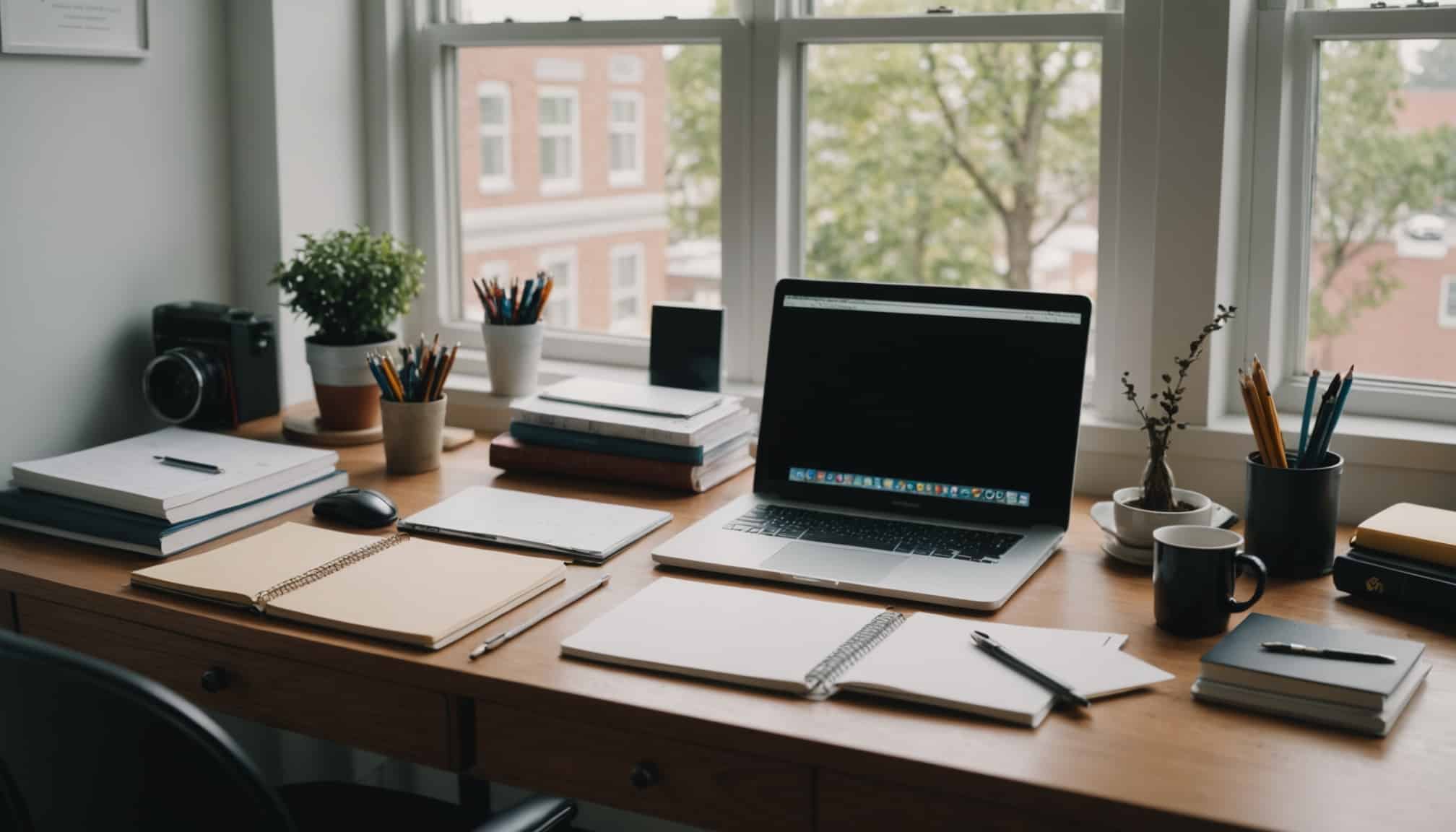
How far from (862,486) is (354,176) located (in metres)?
1.19

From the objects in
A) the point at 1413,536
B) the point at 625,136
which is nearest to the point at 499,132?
the point at 625,136

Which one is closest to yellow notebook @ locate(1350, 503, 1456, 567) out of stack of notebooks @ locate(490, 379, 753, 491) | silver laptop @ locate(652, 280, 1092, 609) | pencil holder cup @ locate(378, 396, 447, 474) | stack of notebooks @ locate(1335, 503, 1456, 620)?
stack of notebooks @ locate(1335, 503, 1456, 620)

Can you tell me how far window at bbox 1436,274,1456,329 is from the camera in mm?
1803

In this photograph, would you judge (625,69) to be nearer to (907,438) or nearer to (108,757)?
(907,438)

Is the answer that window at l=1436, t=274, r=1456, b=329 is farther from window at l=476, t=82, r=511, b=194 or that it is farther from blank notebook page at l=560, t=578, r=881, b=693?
window at l=476, t=82, r=511, b=194

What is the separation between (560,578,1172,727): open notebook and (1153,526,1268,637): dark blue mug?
0.07 m

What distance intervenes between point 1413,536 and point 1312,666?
0.33 m

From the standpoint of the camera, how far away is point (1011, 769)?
3.55ft

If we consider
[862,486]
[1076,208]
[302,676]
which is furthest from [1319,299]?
[302,676]

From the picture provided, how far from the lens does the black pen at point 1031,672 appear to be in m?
1.19

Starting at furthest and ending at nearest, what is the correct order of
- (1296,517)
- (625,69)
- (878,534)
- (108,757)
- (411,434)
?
(625,69)
(411,434)
(878,534)
(1296,517)
(108,757)

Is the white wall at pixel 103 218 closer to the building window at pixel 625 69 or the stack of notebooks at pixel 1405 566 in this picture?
the building window at pixel 625 69

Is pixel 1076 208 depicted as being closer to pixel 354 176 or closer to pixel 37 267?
pixel 354 176

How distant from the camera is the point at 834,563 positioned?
154 centimetres
